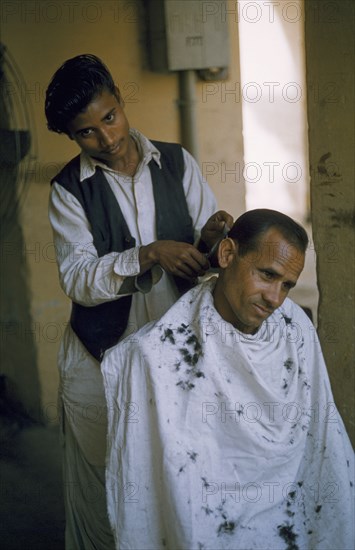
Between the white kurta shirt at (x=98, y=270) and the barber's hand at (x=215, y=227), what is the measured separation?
191mm

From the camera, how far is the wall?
244 centimetres

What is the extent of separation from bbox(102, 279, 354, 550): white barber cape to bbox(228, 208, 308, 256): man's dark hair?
0.21 meters

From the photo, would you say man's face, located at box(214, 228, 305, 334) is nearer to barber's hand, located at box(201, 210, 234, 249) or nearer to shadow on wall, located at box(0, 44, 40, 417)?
barber's hand, located at box(201, 210, 234, 249)

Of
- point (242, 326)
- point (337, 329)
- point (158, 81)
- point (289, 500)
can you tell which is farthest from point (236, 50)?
point (289, 500)

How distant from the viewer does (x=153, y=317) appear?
7.91ft

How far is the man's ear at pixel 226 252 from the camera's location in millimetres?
2098

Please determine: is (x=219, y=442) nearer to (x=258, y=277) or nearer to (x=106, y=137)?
(x=258, y=277)

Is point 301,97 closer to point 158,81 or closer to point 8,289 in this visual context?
point 158,81

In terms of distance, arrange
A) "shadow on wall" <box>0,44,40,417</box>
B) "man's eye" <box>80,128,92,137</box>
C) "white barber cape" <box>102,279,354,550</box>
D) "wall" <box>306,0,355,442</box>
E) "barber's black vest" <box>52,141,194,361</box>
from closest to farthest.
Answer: "white barber cape" <box>102,279,354,550</box>
"man's eye" <box>80,128,92,137</box>
"barber's black vest" <box>52,141,194,361</box>
"wall" <box>306,0,355,442</box>
"shadow on wall" <box>0,44,40,417</box>

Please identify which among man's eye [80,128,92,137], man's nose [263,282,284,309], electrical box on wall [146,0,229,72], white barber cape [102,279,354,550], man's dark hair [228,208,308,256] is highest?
electrical box on wall [146,0,229,72]

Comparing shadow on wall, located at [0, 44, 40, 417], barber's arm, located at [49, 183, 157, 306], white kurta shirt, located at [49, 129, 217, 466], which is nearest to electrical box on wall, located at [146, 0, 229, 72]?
shadow on wall, located at [0, 44, 40, 417]

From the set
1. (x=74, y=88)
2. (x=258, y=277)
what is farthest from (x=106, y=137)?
(x=258, y=277)

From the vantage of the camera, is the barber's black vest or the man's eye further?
the barber's black vest

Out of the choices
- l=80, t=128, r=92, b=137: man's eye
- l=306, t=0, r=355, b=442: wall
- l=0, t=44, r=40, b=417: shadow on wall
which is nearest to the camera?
l=80, t=128, r=92, b=137: man's eye
